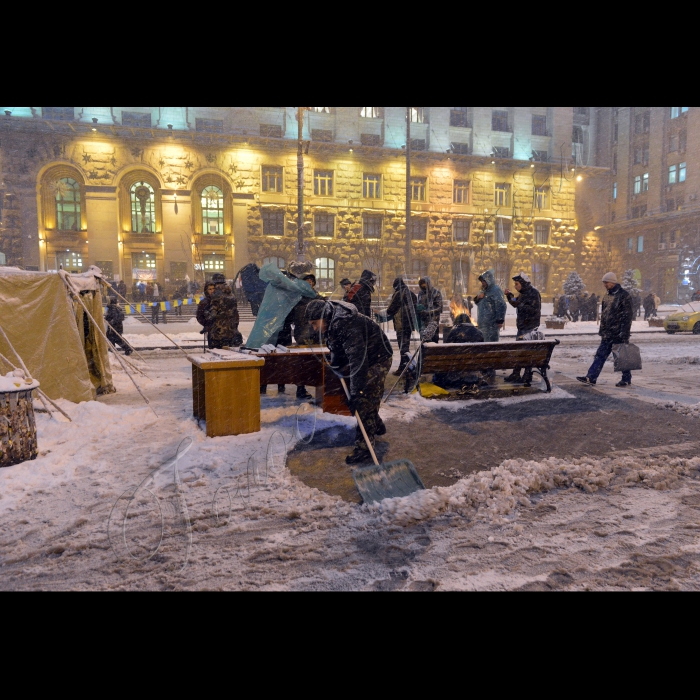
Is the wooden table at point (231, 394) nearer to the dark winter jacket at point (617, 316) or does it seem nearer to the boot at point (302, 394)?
the boot at point (302, 394)

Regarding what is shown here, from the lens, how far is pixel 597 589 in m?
2.79

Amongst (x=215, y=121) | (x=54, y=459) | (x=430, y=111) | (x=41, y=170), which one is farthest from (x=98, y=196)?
(x=54, y=459)

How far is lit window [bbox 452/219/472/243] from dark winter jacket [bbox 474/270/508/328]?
28.7 meters

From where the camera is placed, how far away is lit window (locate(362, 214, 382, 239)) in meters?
34.7

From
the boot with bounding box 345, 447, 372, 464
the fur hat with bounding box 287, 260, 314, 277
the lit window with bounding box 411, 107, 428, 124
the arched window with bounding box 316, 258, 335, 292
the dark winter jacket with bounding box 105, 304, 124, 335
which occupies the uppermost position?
the lit window with bounding box 411, 107, 428, 124

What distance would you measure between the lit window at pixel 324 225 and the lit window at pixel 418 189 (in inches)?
252

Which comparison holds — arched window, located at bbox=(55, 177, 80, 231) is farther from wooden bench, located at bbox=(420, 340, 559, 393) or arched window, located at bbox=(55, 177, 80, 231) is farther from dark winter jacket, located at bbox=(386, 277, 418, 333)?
wooden bench, located at bbox=(420, 340, 559, 393)

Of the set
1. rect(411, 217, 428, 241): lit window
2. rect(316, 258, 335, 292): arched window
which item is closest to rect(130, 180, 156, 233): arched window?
rect(316, 258, 335, 292): arched window

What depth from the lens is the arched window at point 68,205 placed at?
102ft

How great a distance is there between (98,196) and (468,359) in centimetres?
2989

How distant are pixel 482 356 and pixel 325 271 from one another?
91.4 ft

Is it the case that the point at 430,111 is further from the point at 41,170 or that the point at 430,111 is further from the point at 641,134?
the point at 41,170

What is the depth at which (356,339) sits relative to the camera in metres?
4.88

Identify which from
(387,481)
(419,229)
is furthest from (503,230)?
(387,481)
